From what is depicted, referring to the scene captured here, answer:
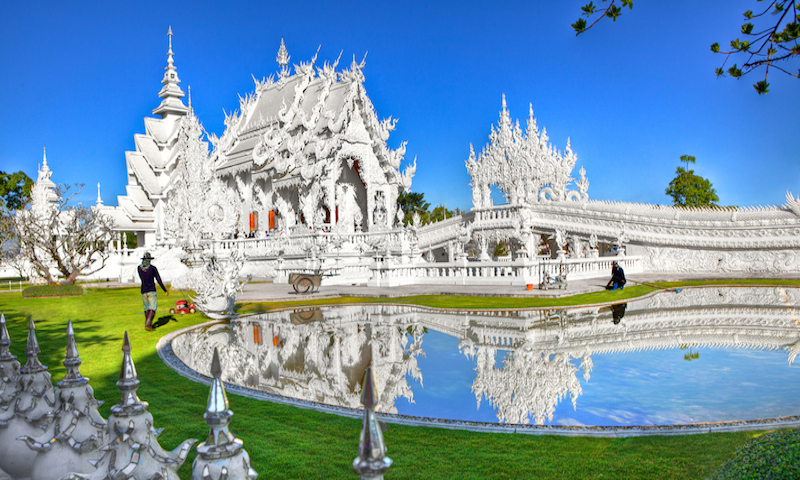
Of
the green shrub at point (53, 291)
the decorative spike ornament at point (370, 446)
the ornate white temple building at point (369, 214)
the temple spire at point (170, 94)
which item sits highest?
the temple spire at point (170, 94)

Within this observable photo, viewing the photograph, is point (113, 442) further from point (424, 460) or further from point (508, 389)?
point (508, 389)

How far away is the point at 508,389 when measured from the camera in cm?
661

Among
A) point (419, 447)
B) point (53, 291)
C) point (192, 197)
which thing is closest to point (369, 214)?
point (192, 197)

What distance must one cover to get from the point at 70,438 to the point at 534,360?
6377 millimetres

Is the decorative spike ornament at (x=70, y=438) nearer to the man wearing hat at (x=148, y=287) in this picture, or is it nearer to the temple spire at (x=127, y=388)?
the temple spire at (x=127, y=388)

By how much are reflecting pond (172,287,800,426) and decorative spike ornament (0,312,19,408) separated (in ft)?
10.9

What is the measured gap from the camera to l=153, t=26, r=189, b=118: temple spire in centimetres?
4131

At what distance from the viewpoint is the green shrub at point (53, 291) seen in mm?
19422

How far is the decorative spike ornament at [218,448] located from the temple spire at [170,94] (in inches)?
1690

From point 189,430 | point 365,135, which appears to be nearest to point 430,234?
point 365,135

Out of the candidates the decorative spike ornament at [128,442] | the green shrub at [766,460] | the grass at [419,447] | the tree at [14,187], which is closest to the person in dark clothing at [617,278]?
A: the grass at [419,447]

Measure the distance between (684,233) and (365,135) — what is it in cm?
1726

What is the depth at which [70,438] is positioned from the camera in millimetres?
3078

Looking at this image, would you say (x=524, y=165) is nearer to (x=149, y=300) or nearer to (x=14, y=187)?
(x=149, y=300)
